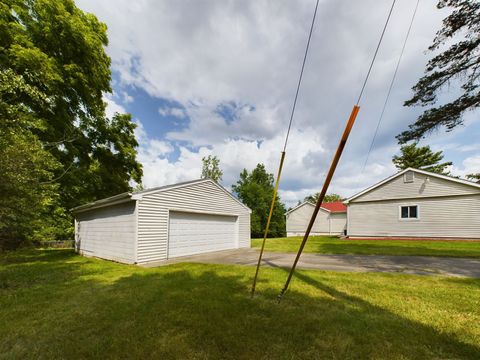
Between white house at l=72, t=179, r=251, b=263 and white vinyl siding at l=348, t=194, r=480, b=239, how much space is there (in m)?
10.9

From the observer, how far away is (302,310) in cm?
353

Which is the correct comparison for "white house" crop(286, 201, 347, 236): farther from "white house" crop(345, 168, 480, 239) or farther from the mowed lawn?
the mowed lawn

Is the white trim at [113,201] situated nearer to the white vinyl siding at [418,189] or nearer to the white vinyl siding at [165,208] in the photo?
the white vinyl siding at [165,208]

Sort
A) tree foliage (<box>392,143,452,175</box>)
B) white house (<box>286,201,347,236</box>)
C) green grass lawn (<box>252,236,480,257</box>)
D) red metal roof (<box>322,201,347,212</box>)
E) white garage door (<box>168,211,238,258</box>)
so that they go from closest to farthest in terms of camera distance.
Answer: white garage door (<box>168,211,238,258</box>) → green grass lawn (<box>252,236,480,257</box>) → white house (<box>286,201,347,236</box>) → red metal roof (<box>322,201,347,212</box>) → tree foliage (<box>392,143,452,175</box>)

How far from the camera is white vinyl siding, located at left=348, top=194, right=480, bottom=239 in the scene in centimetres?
1412

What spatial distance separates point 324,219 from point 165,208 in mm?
23324

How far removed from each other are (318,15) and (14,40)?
13615 millimetres

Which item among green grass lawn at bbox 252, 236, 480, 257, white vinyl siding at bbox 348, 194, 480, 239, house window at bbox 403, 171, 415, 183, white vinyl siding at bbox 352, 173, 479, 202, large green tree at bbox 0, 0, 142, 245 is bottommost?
green grass lawn at bbox 252, 236, 480, 257

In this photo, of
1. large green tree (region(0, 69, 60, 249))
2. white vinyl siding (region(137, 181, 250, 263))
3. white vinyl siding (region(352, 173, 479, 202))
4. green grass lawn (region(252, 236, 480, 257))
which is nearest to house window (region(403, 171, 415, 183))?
white vinyl siding (region(352, 173, 479, 202))

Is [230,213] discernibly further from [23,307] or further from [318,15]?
[318,15]

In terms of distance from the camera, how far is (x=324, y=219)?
27.6 m

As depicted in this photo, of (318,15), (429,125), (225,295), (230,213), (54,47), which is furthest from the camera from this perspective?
(230,213)

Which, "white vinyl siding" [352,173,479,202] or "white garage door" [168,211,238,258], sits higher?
"white vinyl siding" [352,173,479,202]

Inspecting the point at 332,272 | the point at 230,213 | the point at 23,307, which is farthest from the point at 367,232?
the point at 23,307
